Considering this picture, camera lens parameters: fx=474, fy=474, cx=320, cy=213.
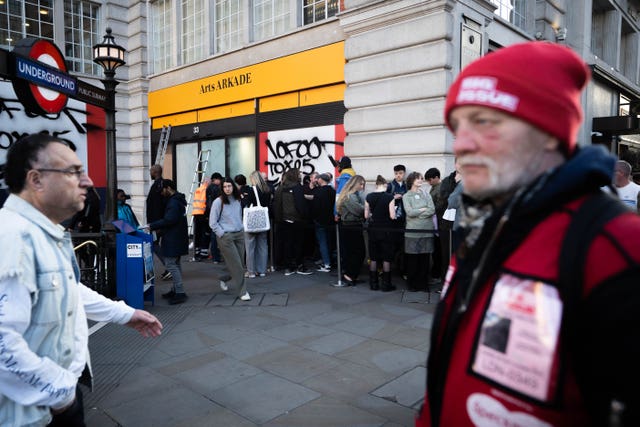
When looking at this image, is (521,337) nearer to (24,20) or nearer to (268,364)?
(268,364)

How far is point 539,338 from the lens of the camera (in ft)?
3.52

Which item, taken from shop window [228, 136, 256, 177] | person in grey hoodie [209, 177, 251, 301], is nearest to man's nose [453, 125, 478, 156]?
person in grey hoodie [209, 177, 251, 301]

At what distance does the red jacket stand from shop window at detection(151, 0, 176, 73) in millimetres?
16704

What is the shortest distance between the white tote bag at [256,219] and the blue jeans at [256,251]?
0.90ft

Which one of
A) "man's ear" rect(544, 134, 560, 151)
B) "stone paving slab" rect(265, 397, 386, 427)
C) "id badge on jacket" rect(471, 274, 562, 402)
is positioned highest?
"man's ear" rect(544, 134, 560, 151)

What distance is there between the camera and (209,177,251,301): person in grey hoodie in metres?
7.36

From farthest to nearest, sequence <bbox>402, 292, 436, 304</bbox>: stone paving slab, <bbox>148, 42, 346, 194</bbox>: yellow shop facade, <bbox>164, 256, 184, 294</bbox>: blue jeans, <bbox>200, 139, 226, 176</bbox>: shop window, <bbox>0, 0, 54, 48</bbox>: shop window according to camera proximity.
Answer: <bbox>0, 0, 54, 48</bbox>: shop window → <bbox>200, 139, 226, 176</bbox>: shop window → <bbox>148, 42, 346, 194</bbox>: yellow shop facade → <bbox>164, 256, 184, 294</bbox>: blue jeans → <bbox>402, 292, 436, 304</bbox>: stone paving slab

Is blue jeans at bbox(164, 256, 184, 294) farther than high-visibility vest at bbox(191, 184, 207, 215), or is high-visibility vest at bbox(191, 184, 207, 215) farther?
high-visibility vest at bbox(191, 184, 207, 215)

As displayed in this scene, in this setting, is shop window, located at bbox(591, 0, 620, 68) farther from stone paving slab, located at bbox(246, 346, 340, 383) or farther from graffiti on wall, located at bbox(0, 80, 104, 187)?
graffiti on wall, located at bbox(0, 80, 104, 187)

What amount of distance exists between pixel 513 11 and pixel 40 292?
1263 cm

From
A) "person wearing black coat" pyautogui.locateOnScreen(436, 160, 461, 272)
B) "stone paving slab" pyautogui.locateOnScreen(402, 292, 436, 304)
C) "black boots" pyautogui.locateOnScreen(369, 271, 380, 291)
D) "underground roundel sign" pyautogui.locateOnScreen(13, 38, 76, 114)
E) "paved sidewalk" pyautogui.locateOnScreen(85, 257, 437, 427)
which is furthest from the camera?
"black boots" pyautogui.locateOnScreen(369, 271, 380, 291)

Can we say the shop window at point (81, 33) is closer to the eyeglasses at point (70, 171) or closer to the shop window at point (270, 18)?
the shop window at point (270, 18)

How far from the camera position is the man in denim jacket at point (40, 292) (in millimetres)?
1875

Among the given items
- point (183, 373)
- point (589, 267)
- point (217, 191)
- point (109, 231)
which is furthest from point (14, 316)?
point (217, 191)
